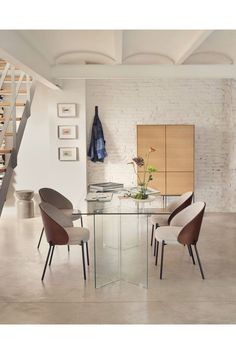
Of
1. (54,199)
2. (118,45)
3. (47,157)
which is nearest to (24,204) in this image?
(47,157)

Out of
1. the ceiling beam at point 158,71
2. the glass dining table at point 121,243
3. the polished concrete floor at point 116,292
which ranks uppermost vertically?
the ceiling beam at point 158,71

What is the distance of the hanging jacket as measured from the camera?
8.38 m

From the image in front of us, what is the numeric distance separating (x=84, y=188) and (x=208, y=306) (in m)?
4.99

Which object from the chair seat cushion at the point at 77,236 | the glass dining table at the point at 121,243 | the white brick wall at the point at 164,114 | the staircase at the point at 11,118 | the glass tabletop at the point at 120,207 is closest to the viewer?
the glass tabletop at the point at 120,207

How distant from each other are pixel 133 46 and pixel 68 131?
284 centimetres

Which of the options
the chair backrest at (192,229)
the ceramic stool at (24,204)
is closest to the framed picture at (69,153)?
the ceramic stool at (24,204)

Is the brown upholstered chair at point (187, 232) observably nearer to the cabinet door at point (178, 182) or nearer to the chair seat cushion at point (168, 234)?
the chair seat cushion at point (168, 234)

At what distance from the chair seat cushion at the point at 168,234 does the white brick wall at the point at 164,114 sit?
3952 millimetres

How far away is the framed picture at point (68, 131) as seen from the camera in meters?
8.27

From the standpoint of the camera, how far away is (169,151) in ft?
26.3

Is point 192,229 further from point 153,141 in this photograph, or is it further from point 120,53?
point 153,141

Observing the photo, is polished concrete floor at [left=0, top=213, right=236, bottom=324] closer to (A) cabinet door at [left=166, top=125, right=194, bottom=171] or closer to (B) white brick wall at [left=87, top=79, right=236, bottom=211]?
(A) cabinet door at [left=166, top=125, right=194, bottom=171]

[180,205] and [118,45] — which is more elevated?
[118,45]

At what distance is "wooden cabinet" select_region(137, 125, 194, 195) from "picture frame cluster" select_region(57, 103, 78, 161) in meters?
1.32
